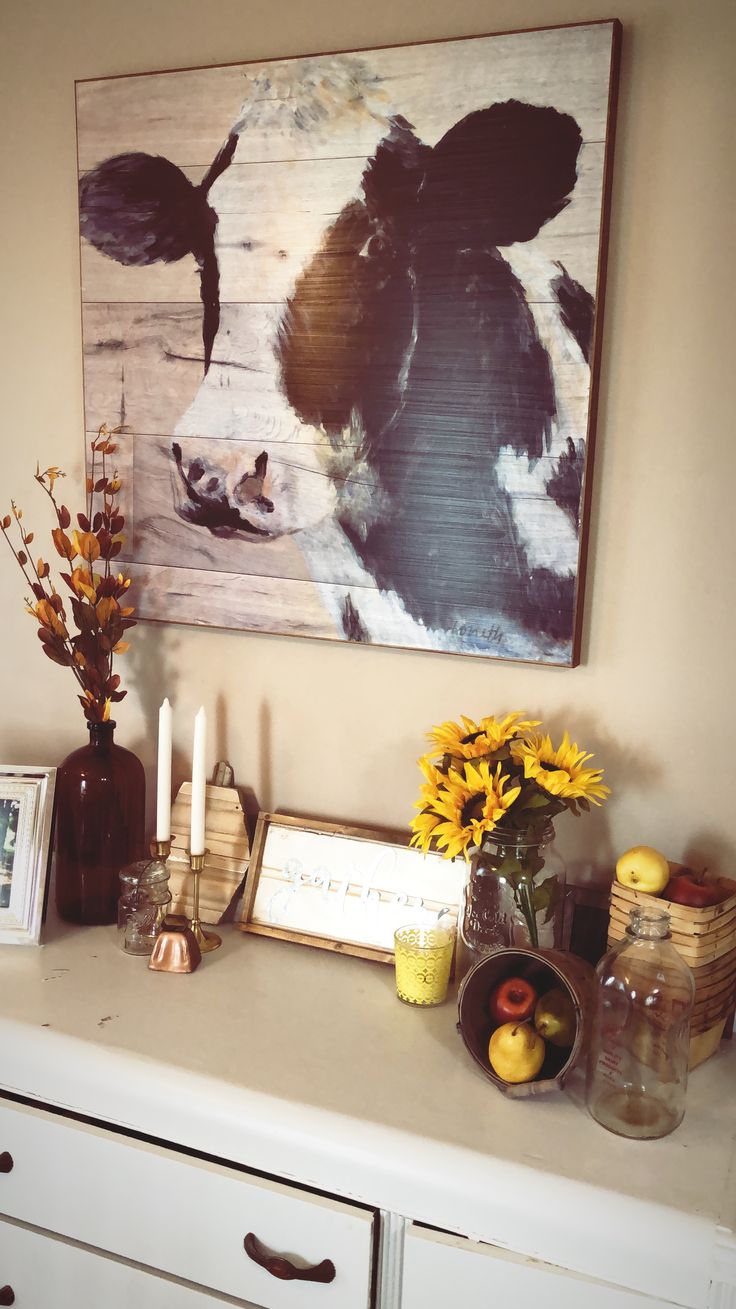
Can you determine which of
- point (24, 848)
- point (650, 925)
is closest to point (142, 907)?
point (24, 848)

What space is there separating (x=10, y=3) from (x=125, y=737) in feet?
3.83

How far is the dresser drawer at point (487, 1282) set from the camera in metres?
1.05

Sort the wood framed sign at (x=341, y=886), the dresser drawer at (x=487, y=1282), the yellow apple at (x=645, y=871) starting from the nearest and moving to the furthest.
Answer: the dresser drawer at (x=487, y=1282) → the yellow apple at (x=645, y=871) → the wood framed sign at (x=341, y=886)

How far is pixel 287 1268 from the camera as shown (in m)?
1.17

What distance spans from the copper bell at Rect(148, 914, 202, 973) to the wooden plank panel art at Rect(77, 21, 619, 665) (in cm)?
46

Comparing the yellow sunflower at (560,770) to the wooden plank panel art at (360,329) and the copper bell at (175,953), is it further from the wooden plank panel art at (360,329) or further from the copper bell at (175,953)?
the copper bell at (175,953)

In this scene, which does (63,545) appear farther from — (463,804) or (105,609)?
(463,804)

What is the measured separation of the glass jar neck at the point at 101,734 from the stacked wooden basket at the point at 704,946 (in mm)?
779

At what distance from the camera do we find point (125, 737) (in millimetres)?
1780

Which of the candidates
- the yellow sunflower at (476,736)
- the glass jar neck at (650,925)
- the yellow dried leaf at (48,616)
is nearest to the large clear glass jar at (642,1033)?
the glass jar neck at (650,925)

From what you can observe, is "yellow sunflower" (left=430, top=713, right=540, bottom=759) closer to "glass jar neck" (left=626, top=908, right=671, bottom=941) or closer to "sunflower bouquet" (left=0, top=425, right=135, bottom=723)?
"glass jar neck" (left=626, top=908, right=671, bottom=941)

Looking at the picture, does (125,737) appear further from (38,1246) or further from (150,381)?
(38,1246)

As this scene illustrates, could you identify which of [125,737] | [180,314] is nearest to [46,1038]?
[125,737]

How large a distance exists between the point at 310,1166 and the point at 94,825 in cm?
63
